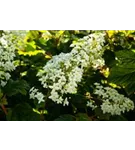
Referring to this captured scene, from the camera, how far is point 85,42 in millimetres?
1872

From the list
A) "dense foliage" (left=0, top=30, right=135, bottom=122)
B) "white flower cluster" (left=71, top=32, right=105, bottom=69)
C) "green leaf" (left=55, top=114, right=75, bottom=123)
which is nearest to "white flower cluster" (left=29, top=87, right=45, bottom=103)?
"dense foliage" (left=0, top=30, right=135, bottom=122)

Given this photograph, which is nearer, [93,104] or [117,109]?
[117,109]

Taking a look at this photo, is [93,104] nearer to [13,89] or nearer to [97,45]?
[97,45]

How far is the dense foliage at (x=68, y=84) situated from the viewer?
5.68 ft

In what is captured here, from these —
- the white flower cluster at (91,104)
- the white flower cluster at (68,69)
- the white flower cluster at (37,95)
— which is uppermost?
the white flower cluster at (68,69)

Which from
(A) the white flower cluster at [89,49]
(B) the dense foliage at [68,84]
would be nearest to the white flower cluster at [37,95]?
(B) the dense foliage at [68,84]

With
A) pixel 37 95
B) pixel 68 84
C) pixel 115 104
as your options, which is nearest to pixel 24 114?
pixel 37 95

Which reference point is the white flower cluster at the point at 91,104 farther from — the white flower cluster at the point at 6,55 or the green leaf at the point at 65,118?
the white flower cluster at the point at 6,55

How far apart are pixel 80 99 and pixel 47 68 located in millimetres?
270

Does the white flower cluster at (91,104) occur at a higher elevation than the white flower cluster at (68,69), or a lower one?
lower

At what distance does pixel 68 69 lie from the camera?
177cm

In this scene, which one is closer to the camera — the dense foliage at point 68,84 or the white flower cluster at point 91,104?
the dense foliage at point 68,84

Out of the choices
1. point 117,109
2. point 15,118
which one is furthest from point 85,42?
point 15,118
